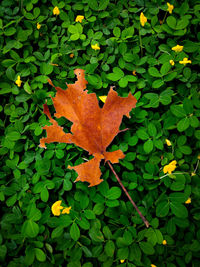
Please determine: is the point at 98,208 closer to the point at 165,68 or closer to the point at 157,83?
the point at 157,83

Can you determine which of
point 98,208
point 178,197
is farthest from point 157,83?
point 98,208

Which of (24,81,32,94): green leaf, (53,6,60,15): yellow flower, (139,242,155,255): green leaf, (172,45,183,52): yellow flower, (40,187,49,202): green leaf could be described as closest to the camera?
(139,242,155,255): green leaf

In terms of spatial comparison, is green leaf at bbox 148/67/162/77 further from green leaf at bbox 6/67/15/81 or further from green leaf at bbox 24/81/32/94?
green leaf at bbox 6/67/15/81

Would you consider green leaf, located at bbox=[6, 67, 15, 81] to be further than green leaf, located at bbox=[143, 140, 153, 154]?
Yes

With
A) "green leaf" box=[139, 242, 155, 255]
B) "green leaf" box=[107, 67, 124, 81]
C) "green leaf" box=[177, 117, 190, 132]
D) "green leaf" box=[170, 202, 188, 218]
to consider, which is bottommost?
"green leaf" box=[139, 242, 155, 255]

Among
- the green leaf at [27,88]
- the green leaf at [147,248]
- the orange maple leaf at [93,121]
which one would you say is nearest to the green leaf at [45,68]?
the green leaf at [27,88]

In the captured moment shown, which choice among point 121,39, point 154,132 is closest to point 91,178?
point 154,132

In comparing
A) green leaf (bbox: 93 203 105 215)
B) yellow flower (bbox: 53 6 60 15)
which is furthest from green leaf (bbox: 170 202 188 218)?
yellow flower (bbox: 53 6 60 15)

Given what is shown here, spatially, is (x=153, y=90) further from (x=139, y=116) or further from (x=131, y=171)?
(x=131, y=171)
